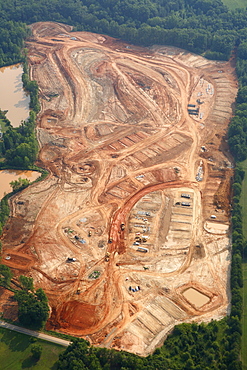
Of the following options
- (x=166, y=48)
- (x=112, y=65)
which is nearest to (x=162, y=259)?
(x=112, y=65)

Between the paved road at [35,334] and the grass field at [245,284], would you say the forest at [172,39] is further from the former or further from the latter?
the paved road at [35,334]

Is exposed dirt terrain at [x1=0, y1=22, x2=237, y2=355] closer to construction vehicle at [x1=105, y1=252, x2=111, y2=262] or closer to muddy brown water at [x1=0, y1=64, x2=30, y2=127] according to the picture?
construction vehicle at [x1=105, y1=252, x2=111, y2=262]

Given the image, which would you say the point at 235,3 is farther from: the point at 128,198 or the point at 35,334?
the point at 35,334

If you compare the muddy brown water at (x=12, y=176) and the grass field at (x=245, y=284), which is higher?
the muddy brown water at (x=12, y=176)

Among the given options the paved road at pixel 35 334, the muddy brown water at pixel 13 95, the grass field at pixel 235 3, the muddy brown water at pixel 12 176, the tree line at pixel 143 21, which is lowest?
the paved road at pixel 35 334

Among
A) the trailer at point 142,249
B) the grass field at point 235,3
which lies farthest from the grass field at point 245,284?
the grass field at point 235,3

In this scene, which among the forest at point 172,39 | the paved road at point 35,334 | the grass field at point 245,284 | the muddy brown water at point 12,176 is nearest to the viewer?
the grass field at point 245,284
